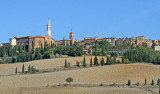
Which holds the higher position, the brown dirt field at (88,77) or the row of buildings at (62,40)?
the row of buildings at (62,40)

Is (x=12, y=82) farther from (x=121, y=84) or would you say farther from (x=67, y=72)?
(x=121, y=84)

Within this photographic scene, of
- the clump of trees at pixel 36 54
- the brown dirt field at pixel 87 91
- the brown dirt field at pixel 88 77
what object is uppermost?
the clump of trees at pixel 36 54

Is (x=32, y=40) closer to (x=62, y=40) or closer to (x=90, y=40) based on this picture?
(x=62, y=40)

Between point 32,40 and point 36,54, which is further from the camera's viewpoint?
point 32,40

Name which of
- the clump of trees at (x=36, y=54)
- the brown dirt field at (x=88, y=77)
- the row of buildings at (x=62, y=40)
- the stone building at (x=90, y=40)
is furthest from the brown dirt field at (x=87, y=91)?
the stone building at (x=90, y=40)

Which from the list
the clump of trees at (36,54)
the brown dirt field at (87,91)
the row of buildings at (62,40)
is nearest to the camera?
the brown dirt field at (87,91)

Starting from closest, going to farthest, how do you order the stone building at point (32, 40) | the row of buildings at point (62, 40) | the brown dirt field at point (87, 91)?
the brown dirt field at point (87, 91) < the stone building at point (32, 40) < the row of buildings at point (62, 40)

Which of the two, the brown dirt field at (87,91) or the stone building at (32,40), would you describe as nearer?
the brown dirt field at (87,91)

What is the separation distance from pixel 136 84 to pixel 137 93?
28.5 ft

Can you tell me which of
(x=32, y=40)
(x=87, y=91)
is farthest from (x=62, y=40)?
(x=87, y=91)

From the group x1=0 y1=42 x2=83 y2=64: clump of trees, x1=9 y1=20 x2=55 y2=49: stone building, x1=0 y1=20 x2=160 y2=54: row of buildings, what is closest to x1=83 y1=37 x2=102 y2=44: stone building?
x1=0 y1=20 x2=160 y2=54: row of buildings

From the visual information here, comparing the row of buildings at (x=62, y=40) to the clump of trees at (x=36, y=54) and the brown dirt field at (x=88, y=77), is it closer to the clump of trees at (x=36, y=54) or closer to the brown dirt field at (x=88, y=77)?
the clump of trees at (x=36, y=54)

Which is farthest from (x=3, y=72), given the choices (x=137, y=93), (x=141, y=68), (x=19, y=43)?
(x=19, y=43)

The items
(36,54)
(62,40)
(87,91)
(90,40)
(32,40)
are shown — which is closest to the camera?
(87,91)
